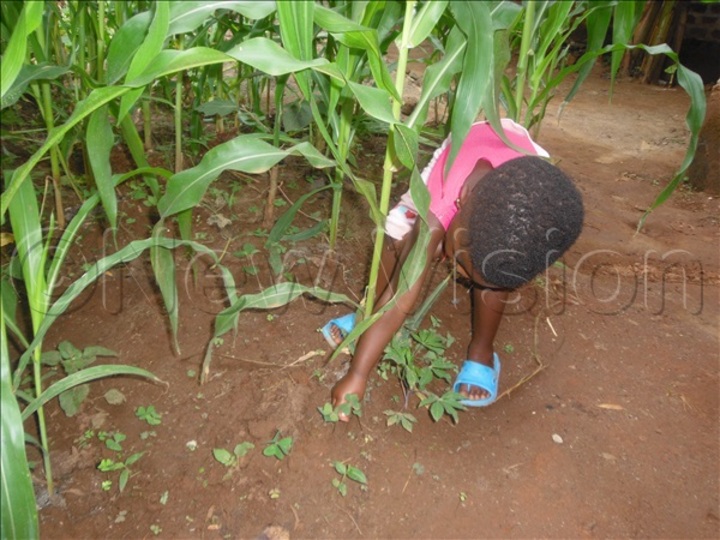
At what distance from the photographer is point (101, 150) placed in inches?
35.8

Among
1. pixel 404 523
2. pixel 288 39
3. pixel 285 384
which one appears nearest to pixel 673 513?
pixel 404 523

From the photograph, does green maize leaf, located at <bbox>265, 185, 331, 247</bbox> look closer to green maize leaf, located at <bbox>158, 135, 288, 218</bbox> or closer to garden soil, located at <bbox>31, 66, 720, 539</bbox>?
garden soil, located at <bbox>31, 66, 720, 539</bbox>

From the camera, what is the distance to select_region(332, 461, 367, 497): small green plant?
1.10m

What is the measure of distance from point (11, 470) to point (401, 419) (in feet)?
2.37

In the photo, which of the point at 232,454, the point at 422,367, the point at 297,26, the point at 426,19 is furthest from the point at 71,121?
the point at 422,367

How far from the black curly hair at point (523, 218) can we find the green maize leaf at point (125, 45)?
64cm

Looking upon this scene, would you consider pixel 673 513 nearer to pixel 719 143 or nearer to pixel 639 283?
pixel 639 283

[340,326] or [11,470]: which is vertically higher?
[11,470]

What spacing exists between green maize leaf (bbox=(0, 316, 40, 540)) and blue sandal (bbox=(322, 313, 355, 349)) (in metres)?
0.75

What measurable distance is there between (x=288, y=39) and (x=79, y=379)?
0.63 metres

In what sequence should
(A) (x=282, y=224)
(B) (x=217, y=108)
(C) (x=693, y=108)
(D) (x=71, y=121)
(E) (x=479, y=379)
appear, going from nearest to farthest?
(D) (x=71, y=121) < (C) (x=693, y=108) < (E) (x=479, y=379) < (A) (x=282, y=224) < (B) (x=217, y=108)

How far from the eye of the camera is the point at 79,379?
0.94 m

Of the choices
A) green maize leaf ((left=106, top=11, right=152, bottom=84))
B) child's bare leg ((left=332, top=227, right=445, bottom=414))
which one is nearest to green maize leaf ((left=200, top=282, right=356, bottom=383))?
child's bare leg ((left=332, top=227, right=445, bottom=414))

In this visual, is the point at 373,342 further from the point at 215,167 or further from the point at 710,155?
the point at 710,155
